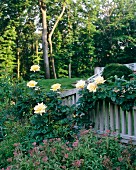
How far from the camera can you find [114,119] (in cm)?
301

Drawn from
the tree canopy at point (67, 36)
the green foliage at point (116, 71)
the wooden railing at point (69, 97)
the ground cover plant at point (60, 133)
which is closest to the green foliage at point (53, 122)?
the ground cover plant at point (60, 133)

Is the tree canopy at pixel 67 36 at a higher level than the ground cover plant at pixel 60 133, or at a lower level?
higher

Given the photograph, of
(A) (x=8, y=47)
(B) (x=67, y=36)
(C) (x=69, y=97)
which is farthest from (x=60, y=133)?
(B) (x=67, y=36)

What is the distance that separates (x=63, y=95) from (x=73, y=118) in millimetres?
540

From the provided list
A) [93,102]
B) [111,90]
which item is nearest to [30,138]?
[93,102]

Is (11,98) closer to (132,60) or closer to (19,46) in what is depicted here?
(19,46)

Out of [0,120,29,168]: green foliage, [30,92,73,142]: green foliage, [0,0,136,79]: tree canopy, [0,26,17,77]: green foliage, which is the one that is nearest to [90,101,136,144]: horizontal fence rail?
[30,92,73,142]: green foliage

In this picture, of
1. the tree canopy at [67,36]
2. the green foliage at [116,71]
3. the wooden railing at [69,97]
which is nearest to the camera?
the wooden railing at [69,97]

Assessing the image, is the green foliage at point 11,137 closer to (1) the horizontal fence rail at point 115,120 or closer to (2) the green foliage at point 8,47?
(1) the horizontal fence rail at point 115,120

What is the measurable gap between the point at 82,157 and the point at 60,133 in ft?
3.39

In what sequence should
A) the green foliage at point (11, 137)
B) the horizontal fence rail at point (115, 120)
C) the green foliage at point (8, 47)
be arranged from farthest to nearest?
1. the green foliage at point (8, 47)
2. the green foliage at point (11, 137)
3. the horizontal fence rail at point (115, 120)

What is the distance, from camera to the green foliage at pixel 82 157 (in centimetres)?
197

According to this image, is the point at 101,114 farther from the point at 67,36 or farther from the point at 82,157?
the point at 67,36

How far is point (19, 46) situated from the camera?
1645 centimetres
